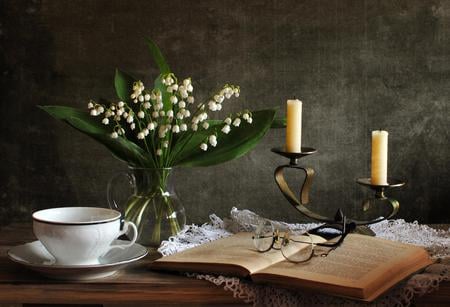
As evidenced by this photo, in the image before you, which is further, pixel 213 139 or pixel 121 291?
pixel 213 139

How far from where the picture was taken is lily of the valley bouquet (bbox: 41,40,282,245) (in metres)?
1.48

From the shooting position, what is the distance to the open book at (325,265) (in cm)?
117

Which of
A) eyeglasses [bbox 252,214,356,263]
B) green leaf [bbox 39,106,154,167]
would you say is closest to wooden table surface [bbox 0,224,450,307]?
eyeglasses [bbox 252,214,356,263]

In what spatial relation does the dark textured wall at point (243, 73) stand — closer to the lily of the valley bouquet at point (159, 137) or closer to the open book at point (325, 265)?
the lily of the valley bouquet at point (159, 137)

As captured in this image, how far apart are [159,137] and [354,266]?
0.50 metres

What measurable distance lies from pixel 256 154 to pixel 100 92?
0.52 meters

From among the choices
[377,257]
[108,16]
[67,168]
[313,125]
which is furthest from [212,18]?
[377,257]

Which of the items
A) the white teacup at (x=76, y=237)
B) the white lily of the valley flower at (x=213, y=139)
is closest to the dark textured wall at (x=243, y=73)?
the white lily of the valley flower at (x=213, y=139)

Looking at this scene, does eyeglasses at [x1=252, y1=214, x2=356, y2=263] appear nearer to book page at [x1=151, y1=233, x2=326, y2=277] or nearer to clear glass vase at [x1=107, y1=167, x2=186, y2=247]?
book page at [x1=151, y1=233, x2=326, y2=277]

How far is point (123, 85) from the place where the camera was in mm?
1597

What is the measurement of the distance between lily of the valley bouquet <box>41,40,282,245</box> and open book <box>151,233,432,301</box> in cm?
16

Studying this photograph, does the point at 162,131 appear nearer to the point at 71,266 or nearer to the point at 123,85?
the point at 123,85

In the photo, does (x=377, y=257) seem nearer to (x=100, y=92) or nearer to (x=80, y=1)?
(x=100, y=92)

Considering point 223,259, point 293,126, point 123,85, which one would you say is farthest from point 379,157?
point 123,85
